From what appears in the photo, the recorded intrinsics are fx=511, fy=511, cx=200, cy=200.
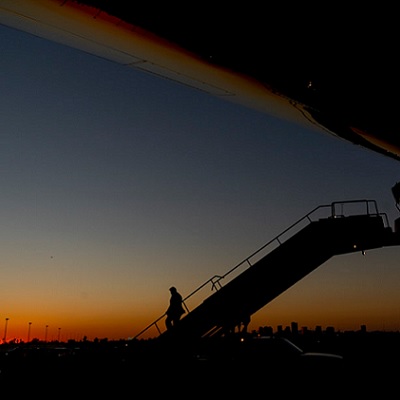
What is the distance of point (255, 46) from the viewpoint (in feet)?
19.0

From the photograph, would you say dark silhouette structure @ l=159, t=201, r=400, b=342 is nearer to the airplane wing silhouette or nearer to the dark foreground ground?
the dark foreground ground

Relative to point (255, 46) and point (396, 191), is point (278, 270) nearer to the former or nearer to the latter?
point (396, 191)

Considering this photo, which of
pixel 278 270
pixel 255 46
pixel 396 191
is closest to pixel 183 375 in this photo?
pixel 278 270

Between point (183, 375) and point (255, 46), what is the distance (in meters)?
10.4

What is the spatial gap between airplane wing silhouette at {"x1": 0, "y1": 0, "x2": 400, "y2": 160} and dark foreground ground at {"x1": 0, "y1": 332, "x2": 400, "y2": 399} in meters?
7.04

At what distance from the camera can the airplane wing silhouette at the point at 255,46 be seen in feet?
15.1

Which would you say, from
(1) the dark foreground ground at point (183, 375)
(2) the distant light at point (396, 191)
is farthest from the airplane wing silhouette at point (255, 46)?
(2) the distant light at point (396, 191)

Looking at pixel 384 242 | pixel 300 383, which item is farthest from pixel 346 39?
pixel 384 242

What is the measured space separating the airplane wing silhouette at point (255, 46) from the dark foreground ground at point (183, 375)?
7045 mm

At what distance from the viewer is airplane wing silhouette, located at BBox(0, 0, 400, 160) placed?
4.61 m

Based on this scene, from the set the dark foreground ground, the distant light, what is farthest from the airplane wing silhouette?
the distant light

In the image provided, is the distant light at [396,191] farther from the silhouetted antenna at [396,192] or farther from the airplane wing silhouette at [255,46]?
the airplane wing silhouette at [255,46]

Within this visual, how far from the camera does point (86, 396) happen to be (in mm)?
11789

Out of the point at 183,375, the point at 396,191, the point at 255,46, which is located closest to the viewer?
the point at 255,46
